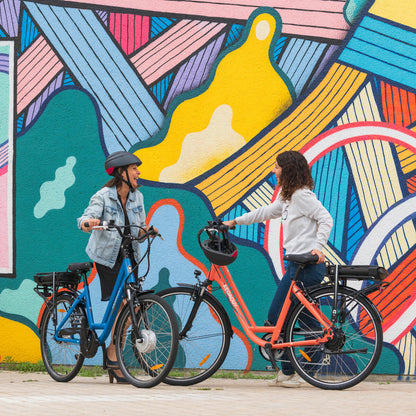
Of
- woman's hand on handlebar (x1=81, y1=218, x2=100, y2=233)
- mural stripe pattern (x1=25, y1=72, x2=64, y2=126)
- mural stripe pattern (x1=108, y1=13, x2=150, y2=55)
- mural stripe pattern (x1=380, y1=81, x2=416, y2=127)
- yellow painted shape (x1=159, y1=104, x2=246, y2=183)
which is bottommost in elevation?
woman's hand on handlebar (x1=81, y1=218, x2=100, y2=233)

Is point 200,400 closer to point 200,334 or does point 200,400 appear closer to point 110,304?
point 200,334

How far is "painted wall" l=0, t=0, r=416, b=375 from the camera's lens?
6398 mm

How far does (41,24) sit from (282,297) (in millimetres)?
3714

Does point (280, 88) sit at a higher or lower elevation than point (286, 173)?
higher

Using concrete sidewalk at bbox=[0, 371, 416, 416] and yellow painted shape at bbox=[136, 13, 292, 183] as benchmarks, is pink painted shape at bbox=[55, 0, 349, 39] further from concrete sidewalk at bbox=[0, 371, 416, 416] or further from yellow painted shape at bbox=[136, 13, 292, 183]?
concrete sidewalk at bbox=[0, 371, 416, 416]

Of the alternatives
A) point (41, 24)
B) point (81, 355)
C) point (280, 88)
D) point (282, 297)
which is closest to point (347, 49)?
point (280, 88)

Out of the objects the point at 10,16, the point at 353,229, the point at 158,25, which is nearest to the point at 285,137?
the point at 353,229

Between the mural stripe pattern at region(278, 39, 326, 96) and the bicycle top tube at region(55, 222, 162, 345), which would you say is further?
the mural stripe pattern at region(278, 39, 326, 96)

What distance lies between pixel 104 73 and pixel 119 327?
2715 millimetres

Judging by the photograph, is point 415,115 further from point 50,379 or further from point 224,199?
point 50,379

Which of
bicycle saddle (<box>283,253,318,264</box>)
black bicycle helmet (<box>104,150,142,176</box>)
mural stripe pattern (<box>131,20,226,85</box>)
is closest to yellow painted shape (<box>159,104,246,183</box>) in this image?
mural stripe pattern (<box>131,20,226,85</box>)

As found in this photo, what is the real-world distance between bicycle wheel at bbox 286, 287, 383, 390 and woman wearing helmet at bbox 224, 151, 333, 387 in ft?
0.64

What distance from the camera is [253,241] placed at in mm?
6500

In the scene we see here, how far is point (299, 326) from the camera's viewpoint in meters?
5.33
